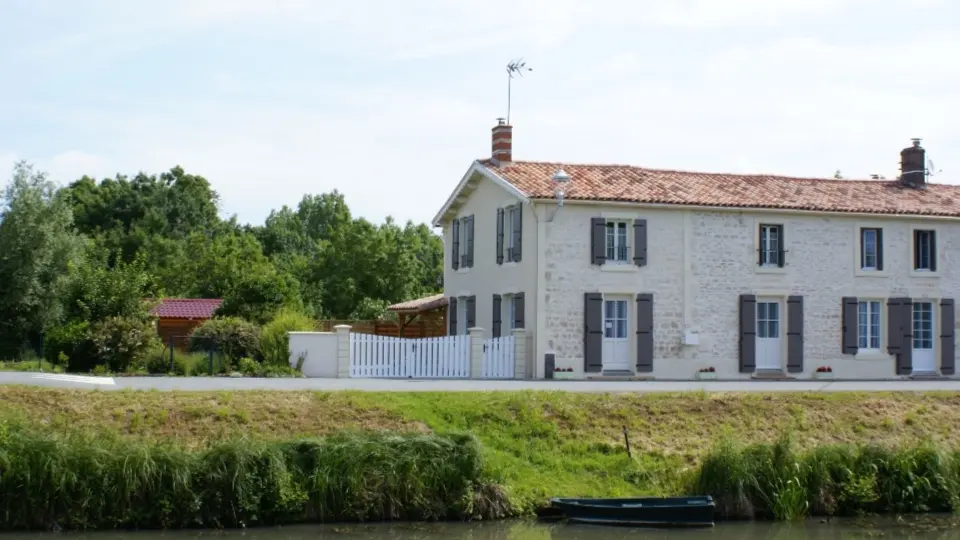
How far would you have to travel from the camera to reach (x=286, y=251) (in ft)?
227

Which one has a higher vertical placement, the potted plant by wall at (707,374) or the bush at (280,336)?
the bush at (280,336)

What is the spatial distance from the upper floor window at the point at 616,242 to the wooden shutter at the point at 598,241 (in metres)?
0.31

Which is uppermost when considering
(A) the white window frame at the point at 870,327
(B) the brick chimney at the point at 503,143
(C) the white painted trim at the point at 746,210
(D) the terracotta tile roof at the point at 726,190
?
(B) the brick chimney at the point at 503,143

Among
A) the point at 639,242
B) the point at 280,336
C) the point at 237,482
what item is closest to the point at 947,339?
the point at 639,242

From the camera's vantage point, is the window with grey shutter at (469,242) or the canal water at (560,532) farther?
the window with grey shutter at (469,242)

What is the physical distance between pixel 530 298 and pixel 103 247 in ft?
101

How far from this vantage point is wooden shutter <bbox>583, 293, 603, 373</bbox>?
2670 cm

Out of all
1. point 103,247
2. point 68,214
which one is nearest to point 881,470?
point 68,214

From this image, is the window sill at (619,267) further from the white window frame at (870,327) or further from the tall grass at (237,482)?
the tall grass at (237,482)

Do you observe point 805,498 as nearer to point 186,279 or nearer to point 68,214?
point 68,214

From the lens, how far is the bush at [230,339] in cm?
2667

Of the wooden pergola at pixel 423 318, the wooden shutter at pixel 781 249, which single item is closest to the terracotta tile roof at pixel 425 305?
the wooden pergola at pixel 423 318

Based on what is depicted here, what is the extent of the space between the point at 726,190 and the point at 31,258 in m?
19.4

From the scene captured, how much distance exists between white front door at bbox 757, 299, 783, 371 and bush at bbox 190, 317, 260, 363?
1167cm
